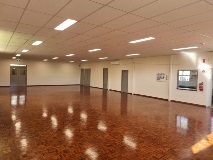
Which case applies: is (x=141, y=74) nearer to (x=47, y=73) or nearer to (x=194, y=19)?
(x=194, y=19)

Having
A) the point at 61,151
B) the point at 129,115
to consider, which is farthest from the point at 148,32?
the point at 61,151

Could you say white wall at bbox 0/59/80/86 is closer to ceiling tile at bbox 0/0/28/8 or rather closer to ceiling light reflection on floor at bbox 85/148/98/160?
ceiling tile at bbox 0/0/28/8

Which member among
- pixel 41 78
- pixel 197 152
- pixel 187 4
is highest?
pixel 187 4

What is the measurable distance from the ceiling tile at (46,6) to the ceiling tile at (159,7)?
1.39m

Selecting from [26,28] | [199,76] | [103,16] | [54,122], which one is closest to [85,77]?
[199,76]

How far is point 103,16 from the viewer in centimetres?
369

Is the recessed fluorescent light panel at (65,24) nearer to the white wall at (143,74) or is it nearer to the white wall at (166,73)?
the white wall at (166,73)

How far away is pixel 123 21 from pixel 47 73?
16.3 m

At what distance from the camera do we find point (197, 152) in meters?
3.50

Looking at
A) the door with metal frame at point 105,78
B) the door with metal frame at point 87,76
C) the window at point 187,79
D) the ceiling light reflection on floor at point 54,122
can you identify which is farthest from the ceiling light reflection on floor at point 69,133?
the door with metal frame at point 87,76

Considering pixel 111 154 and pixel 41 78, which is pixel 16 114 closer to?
pixel 111 154

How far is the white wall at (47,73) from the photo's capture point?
1680 cm

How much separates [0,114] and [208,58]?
29.7 feet

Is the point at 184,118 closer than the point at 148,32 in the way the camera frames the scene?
No
